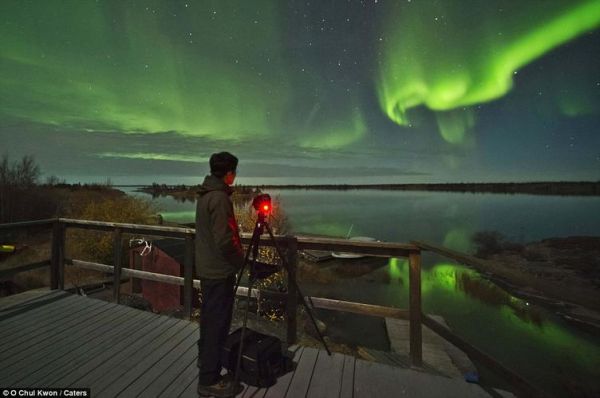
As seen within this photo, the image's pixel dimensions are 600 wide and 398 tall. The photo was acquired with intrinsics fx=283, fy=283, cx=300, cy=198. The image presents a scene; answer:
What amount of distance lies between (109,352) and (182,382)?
3.85 feet

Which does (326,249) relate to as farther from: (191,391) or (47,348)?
(47,348)

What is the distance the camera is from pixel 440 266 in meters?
23.8

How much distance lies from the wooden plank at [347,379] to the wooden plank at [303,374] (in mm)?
330

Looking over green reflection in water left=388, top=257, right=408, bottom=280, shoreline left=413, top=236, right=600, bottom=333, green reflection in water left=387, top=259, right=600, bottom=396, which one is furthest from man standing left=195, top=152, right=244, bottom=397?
green reflection in water left=388, top=257, right=408, bottom=280

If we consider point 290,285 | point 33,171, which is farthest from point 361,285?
point 33,171

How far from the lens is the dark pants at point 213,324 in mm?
2631

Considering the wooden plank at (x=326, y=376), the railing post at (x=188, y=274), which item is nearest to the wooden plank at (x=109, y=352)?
the railing post at (x=188, y=274)

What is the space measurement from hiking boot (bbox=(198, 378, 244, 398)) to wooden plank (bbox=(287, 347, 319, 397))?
0.51 meters

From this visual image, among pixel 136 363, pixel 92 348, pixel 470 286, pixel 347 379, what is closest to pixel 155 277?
pixel 92 348

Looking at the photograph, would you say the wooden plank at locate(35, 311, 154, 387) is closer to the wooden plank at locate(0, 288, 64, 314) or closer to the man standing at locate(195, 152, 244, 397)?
the man standing at locate(195, 152, 244, 397)

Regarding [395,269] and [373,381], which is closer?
[373,381]

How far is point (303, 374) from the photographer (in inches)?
115

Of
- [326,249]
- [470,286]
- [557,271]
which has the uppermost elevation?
[326,249]

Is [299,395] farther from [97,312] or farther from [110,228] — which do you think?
[110,228]
